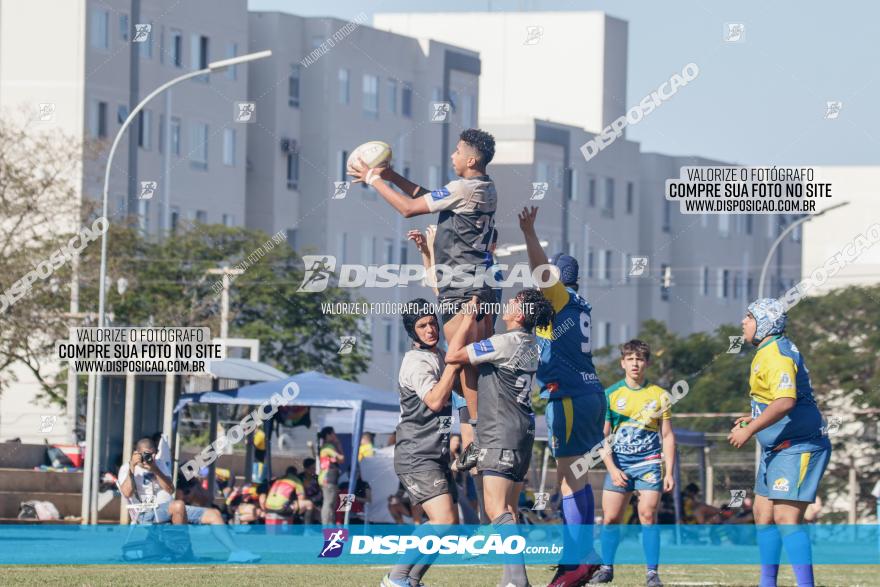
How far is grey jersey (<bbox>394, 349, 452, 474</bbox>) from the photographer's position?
12227 millimetres

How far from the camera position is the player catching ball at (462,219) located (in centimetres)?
1259

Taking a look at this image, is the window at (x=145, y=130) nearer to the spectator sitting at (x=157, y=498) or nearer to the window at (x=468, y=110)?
the window at (x=468, y=110)

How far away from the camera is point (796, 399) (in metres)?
12.7

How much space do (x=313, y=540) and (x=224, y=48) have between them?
4647 centimetres

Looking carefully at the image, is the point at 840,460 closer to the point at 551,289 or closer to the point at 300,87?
the point at 551,289

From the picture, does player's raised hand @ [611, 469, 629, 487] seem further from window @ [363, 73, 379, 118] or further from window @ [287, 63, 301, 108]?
window @ [363, 73, 379, 118]

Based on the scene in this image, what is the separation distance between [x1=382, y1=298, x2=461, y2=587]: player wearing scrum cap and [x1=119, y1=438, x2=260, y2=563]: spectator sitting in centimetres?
500

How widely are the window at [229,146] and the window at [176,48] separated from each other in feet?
12.5

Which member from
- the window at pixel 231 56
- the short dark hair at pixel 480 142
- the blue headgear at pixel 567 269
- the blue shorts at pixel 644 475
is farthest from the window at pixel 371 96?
the short dark hair at pixel 480 142

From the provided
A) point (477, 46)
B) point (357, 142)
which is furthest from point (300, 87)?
point (477, 46)

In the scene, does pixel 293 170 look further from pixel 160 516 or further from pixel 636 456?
pixel 636 456

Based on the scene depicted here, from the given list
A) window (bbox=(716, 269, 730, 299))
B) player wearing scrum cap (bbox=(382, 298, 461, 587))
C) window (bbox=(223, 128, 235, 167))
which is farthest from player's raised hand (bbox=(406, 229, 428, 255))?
window (bbox=(716, 269, 730, 299))

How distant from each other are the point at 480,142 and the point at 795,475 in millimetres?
3235

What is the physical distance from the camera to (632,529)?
2100cm
